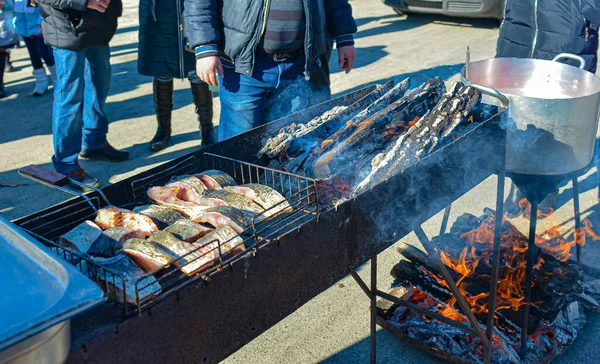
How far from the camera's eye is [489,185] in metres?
4.95

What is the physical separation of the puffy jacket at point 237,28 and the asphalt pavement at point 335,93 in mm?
1364

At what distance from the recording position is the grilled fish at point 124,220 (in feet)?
6.48

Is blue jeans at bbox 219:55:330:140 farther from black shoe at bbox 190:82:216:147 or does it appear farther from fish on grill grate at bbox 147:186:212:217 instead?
black shoe at bbox 190:82:216:147

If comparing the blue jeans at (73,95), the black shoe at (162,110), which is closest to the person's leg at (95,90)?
the blue jeans at (73,95)

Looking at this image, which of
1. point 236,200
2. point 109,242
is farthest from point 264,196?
point 109,242

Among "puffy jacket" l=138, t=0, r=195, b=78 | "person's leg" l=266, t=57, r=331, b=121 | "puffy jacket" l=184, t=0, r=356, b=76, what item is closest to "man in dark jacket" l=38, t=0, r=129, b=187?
"puffy jacket" l=138, t=0, r=195, b=78

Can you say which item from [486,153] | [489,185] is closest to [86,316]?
[486,153]

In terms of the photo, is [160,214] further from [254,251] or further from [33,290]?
[33,290]

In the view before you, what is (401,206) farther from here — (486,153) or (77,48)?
(77,48)

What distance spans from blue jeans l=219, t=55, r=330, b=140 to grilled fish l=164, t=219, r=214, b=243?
1.54m

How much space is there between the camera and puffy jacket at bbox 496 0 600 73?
3.79 metres

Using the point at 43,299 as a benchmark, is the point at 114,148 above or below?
below

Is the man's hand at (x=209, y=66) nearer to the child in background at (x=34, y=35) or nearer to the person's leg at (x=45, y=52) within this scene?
the child in background at (x=34, y=35)

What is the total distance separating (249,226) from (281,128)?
1049mm
